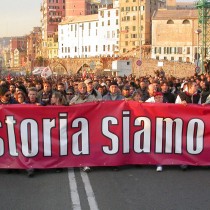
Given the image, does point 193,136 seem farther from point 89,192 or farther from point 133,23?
point 133,23

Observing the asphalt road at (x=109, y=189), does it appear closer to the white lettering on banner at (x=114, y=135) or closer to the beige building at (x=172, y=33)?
the white lettering on banner at (x=114, y=135)

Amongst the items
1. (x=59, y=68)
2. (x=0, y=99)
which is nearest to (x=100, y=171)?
(x=0, y=99)

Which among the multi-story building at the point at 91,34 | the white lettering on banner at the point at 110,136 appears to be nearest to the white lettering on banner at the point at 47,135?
the white lettering on banner at the point at 110,136

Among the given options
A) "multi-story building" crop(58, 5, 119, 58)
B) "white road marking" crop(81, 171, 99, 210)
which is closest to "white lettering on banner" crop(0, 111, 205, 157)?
"white road marking" crop(81, 171, 99, 210)

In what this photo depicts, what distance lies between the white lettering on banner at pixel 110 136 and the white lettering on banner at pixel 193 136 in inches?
→ 53.1

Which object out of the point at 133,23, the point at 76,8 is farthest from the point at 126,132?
the point at 76,8

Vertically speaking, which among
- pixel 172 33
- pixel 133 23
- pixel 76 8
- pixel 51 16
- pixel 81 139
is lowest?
pixel 81 139

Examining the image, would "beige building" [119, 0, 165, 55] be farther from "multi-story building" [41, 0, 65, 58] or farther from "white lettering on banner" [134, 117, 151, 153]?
"white lettering on banner" [134, 117, 151, 153]

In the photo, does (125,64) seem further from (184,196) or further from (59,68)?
(59,68)

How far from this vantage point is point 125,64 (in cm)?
4094

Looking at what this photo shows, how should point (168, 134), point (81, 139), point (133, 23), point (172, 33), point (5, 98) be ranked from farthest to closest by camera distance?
point (133, 23), point (172, 33), point (5, 98), point (168, 134), point (81, 139)

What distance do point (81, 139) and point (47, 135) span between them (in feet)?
2.06

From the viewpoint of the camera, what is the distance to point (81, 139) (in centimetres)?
990

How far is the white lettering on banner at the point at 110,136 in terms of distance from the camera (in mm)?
9898
